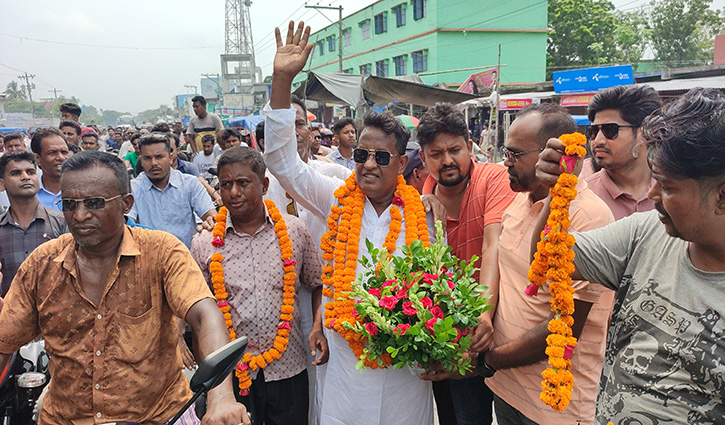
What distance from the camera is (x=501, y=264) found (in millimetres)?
2537

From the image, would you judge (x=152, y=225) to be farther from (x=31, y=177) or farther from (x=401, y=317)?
(x=401, y=317)

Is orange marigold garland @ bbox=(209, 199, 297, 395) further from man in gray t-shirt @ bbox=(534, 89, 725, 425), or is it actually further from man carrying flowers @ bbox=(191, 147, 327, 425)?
man in gray t-shirt @ bbox=(534, 89, 725, 425)

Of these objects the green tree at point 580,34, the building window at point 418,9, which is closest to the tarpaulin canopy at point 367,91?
the building window at point 418,9

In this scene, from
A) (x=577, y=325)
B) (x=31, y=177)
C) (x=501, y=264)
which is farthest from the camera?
(x=31, y=177)

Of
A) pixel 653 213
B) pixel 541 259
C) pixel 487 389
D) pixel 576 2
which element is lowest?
pixel 487 389

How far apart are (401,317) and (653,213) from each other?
118cm

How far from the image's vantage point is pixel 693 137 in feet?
4.66

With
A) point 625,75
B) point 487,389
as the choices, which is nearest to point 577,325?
point 487,389

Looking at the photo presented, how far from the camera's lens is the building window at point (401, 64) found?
34.6 m

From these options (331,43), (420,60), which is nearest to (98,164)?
(420,60)

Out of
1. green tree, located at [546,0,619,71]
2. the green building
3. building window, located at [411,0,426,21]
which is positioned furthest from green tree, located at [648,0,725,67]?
building window, located at [411,0,426,21]

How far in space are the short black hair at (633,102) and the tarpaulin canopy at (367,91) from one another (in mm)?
7708

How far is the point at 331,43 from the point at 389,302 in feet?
159

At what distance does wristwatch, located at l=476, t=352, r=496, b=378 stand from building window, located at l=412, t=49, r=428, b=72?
32017mm
